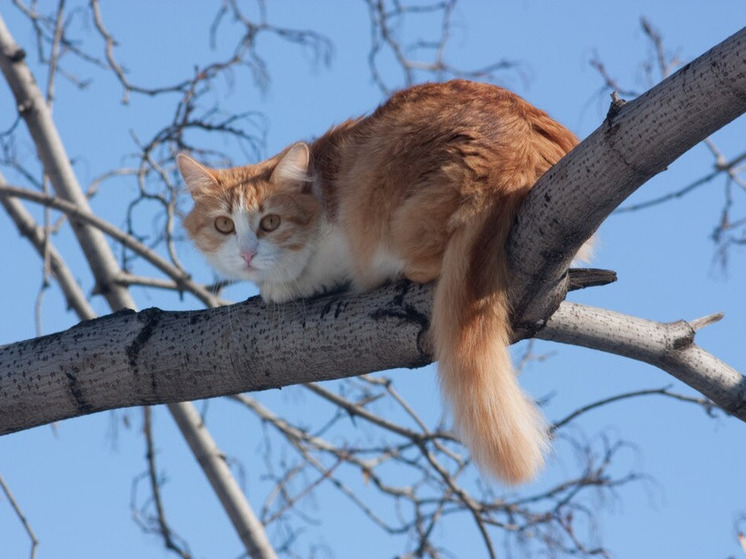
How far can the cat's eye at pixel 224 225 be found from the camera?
2.89 metres

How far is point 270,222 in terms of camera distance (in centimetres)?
283

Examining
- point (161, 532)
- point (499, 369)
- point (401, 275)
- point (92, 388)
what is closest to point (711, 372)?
point (499, 369)

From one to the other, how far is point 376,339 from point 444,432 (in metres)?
1.56

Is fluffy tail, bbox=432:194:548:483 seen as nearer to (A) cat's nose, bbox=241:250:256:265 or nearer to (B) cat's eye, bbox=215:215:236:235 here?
(A) cat's nose, bbox=241:250:256:265

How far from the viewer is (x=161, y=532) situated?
149 inches

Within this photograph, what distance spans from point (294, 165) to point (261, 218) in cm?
19

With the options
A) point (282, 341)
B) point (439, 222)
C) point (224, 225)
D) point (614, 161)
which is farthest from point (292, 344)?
point (614, 161)

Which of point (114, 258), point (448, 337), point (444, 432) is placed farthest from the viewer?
point (114, 258)

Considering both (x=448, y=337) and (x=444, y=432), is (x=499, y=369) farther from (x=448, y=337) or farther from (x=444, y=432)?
(x=444, y=432)

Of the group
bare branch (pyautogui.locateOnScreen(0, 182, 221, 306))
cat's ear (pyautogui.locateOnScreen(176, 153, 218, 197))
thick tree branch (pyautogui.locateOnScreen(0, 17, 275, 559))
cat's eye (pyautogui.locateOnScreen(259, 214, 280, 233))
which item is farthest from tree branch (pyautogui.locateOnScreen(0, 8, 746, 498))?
thick tree branch (pyautogui.locateOnScreen(0, 17, 275, 559))

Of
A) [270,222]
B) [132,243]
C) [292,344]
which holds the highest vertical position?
[132,243]

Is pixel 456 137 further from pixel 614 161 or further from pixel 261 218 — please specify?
pixel 261 218

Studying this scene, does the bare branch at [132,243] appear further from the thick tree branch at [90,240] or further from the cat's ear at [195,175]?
the cat's ear at [195,175]

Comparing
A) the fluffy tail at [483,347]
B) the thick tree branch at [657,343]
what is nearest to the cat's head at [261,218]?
the fluffy tail at [483,347]
